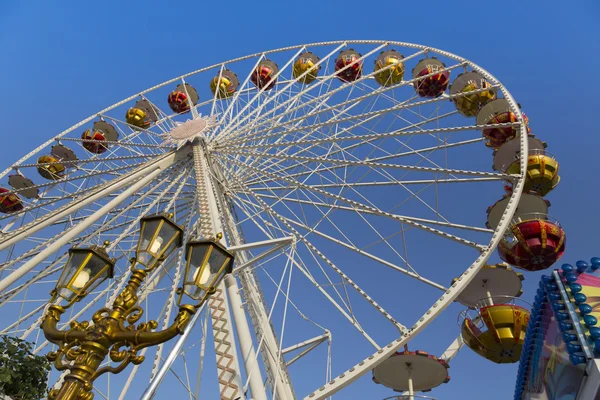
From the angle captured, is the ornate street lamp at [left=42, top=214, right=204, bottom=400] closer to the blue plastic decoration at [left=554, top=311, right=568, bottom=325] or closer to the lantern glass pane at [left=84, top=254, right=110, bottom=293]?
the lantern glass pane at [left=84, top=254, right=110, bottom=293]

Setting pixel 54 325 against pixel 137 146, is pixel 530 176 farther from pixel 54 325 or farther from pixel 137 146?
pixel 54 325

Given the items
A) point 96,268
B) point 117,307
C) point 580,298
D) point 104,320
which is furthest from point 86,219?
point 580,298

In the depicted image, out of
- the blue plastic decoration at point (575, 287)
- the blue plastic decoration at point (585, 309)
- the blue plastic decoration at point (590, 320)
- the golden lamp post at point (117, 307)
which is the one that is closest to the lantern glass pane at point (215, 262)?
the golden lamp post at point (117, 307)

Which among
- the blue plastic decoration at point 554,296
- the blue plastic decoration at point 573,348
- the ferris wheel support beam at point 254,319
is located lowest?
the ferris wheel support beam at point 254,319

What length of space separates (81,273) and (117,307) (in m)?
0.52

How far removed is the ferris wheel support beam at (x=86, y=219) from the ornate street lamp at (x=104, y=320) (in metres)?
3.21

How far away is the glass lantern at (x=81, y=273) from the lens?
12.5 feet

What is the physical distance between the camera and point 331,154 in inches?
513

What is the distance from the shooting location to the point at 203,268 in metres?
3.76

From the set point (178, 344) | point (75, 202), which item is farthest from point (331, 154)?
point (178, 344)

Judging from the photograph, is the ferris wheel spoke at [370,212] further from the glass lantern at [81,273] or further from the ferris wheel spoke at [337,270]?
the glass lantern at [81,273]

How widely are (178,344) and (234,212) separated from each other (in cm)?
680

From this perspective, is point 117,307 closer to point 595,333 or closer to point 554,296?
point 595,333

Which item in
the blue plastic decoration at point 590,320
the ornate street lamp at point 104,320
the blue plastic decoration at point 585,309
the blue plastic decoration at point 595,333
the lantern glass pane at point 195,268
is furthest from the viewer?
the blue plastic decoration at point 585,309
